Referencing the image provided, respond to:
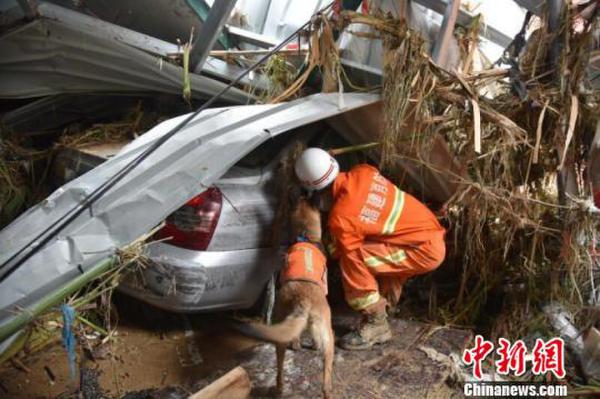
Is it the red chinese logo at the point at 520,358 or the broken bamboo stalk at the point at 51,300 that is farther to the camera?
the red chinese logo at the point at 520,358

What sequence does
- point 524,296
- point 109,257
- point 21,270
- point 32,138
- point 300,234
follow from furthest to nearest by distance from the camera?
point 32,138 < point 524,296 < point 300,234 < point 109,257 < point 21,270

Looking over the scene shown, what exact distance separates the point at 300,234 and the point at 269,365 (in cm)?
92

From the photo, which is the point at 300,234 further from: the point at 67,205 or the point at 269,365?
the point at 67,205

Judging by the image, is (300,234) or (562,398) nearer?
(562,398)

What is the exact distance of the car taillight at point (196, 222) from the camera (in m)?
3.07

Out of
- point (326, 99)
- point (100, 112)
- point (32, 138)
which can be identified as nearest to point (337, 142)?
point (326, 99)

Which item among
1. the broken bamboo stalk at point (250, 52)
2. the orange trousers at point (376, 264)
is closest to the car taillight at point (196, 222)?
the orange trousers at point (376, 264)

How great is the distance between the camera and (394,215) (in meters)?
3.48

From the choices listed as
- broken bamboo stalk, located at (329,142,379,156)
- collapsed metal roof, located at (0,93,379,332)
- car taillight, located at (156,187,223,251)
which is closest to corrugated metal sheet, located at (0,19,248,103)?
broken bamboo stalk, located at (329,142,379,156)

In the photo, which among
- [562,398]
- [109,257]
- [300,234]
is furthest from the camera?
[300,234]

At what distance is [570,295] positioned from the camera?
138 inches

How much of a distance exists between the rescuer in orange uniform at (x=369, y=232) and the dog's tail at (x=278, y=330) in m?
0.73

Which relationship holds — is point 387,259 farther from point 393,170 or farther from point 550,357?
point 550,357

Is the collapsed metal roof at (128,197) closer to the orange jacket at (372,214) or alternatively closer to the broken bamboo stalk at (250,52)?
the orange jacket at (372,214)
